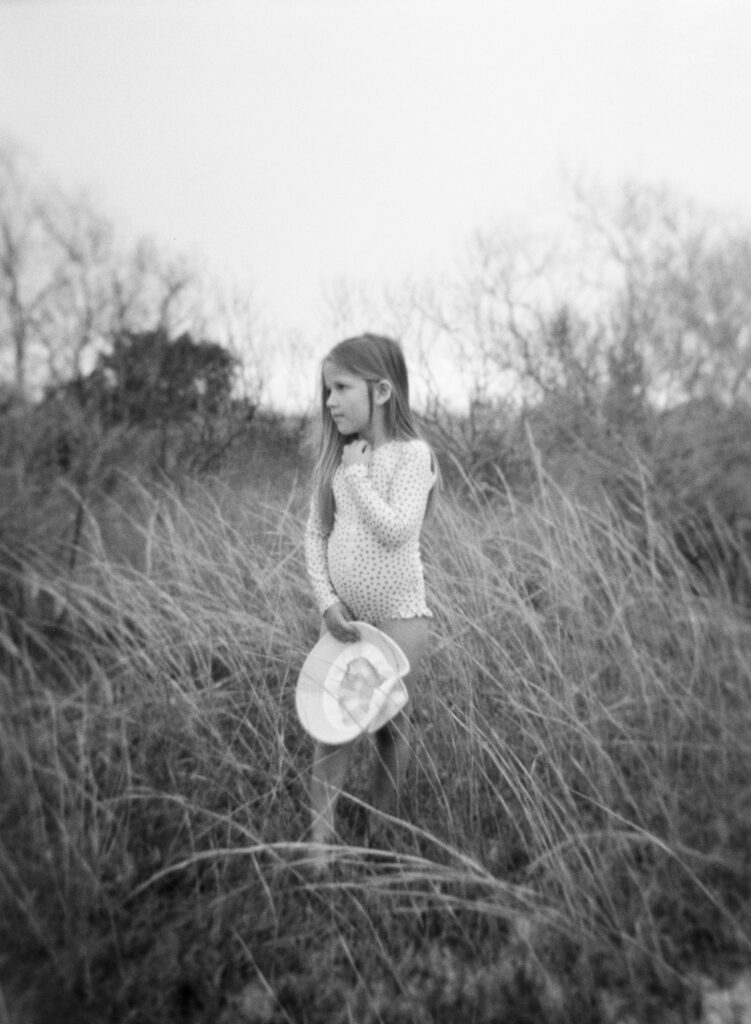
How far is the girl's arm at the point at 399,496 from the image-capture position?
1774mm

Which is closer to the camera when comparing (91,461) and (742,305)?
(91,461)

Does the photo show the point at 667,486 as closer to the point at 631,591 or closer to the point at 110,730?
the point at 631,591

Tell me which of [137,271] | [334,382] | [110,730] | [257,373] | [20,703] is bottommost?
[110,730]

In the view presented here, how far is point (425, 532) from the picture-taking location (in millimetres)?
3344

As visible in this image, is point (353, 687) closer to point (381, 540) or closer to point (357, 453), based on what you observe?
point (381, 540)

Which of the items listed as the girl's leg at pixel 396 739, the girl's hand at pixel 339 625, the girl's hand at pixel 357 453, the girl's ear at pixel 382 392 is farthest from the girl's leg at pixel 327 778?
the girl's ear at pixel 382 392

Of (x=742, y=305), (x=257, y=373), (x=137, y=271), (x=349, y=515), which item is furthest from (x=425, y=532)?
(x=742, y=305)

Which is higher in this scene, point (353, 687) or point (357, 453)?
point (357, 453)

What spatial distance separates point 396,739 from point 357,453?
671 millimetres

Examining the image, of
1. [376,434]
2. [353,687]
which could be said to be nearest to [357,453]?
[376,434]

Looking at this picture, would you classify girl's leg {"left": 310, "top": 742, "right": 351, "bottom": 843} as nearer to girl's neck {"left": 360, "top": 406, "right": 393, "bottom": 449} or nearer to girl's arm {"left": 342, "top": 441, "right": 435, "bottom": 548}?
girl's arm {"left": 342, "top": 441, "right": 435, "bottom": 548}

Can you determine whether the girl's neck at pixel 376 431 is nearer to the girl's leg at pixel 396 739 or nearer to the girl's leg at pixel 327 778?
the girl's leg at pixel 396 739

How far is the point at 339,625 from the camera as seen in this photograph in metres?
1.81

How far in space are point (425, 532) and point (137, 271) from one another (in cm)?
200
